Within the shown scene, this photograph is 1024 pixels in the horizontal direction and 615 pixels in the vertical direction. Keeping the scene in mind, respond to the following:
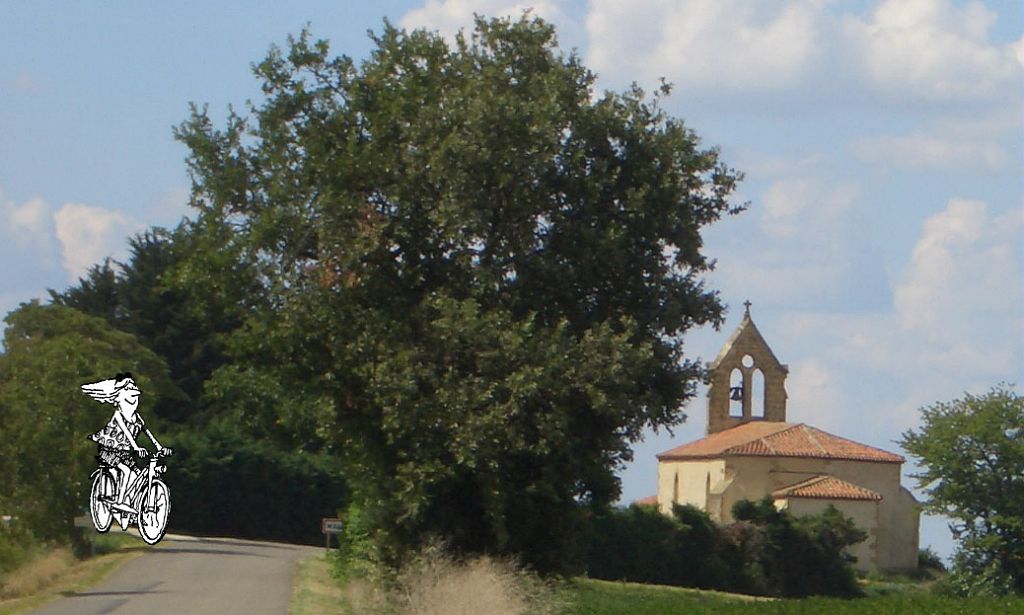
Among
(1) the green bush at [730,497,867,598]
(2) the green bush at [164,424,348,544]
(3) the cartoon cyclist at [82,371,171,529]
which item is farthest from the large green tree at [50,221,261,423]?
(3) the cartoon cyclist at [82,371,171,529]

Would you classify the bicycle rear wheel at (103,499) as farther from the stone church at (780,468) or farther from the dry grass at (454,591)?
the stone church at (780,468)

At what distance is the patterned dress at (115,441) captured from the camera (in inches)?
878

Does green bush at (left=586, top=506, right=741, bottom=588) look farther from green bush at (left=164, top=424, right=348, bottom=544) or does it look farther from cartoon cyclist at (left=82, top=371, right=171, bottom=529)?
cartoon cyclist at (left=82, top=371, right=171, bottom=529)

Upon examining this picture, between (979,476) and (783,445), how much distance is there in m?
15.8

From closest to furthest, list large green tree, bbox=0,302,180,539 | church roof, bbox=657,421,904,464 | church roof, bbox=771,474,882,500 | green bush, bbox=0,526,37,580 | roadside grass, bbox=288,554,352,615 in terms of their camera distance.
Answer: roadside grass, bbox=288,554,352,615 < large green tree, bbox=0,302,180,539 < green bush, bbox=0,526,37,580 < church roof, bbox=771,474,882,500 < church roof, bbox=657,421,904,464

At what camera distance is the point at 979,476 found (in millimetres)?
55625

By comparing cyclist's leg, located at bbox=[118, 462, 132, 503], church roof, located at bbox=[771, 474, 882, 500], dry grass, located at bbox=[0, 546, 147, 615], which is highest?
church roof, located at bbox=[771, 474, 882, 500]

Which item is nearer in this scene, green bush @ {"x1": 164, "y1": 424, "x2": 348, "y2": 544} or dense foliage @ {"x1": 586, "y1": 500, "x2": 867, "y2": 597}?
green bush @ {"x1": 164, "y1": 424, "x2": 348, "y2": 544}

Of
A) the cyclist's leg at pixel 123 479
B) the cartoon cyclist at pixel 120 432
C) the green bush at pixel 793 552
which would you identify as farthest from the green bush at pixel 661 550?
the cyclist's leg at pixel 123 479

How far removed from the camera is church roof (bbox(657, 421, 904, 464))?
7031cm

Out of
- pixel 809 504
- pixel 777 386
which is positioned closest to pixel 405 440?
pixel 809 504

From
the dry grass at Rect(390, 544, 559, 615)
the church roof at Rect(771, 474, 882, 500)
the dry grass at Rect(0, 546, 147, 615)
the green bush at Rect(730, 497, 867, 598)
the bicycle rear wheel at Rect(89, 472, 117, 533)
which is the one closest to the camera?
the dry grass at Rect(390, 544, 559, 615)

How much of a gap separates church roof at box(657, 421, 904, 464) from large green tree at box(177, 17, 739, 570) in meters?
46.0

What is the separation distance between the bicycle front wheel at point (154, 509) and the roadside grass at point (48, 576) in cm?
272
